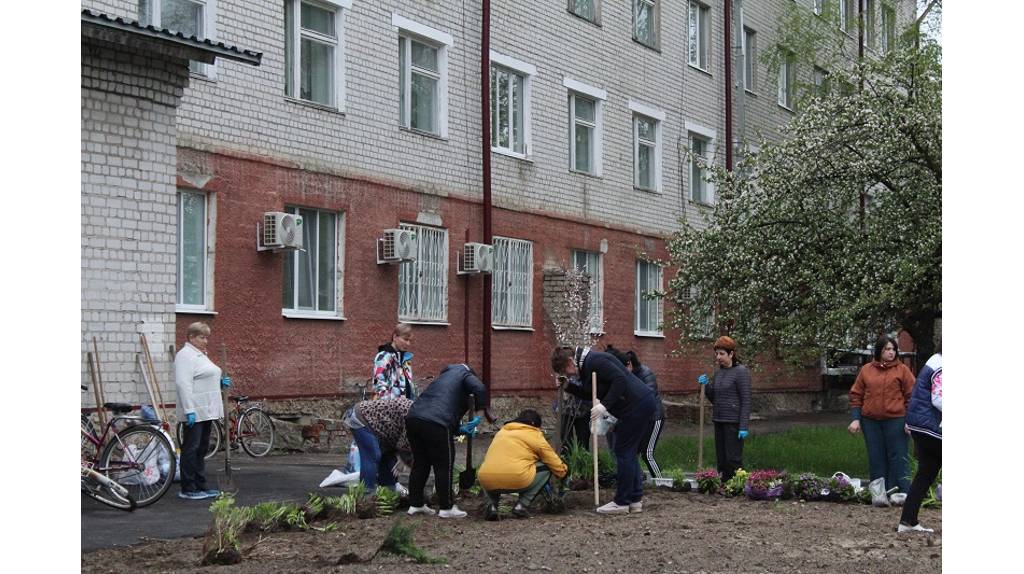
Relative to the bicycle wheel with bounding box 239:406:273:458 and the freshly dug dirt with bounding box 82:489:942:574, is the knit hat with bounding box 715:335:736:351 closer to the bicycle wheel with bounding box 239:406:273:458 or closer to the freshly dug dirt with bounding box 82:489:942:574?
the freshly dug dirt with bounding box 82:489:942:574

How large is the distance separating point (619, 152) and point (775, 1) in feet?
28.9

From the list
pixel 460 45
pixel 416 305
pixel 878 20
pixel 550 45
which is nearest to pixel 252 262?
pixel 416 305

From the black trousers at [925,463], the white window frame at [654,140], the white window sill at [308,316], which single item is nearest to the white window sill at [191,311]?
the white window sill at [308,316]

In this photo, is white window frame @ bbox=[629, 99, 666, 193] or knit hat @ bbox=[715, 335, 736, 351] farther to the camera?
white window frame @ bbox=[629, 99, 666, 193]

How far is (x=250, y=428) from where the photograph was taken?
17.6 meters

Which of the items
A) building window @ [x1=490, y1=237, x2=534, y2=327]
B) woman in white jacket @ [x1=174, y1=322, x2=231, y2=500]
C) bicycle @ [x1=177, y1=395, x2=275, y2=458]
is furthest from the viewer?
building window @ [x1=490, y1=237, x2=534, y2=327]

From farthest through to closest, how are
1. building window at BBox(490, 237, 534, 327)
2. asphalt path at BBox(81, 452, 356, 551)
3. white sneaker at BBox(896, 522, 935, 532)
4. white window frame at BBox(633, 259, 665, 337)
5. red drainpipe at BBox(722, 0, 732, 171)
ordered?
red drainpipe at BBox(722, 0, 732, 171)
white window frame at BBox(633, 259, 665, 337)
building window at BBox(490, 237, 534, 327)
white sneaker at BBox(896, 522, 935, 532)
asphalt path at BBox(81, 452, 356, 551)

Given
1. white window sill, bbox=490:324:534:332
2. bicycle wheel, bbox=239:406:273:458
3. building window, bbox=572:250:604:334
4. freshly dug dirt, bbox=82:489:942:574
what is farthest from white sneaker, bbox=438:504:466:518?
building window, bbox=572:250:604:334

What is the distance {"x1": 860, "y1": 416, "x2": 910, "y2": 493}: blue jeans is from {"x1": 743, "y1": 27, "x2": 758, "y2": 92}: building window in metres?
20.6

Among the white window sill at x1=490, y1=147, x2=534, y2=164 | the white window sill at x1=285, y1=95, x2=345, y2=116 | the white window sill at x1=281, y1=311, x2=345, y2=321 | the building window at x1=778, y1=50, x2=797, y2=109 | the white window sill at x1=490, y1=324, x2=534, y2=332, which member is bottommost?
the white window sill at x1=490, y1=324, x2=534, y2=332

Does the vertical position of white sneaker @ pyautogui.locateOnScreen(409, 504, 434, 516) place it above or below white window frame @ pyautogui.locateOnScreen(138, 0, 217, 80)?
below

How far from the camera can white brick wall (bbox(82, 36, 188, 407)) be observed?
521 inches

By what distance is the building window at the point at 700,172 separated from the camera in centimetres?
3011

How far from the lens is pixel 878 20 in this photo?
37.0m
